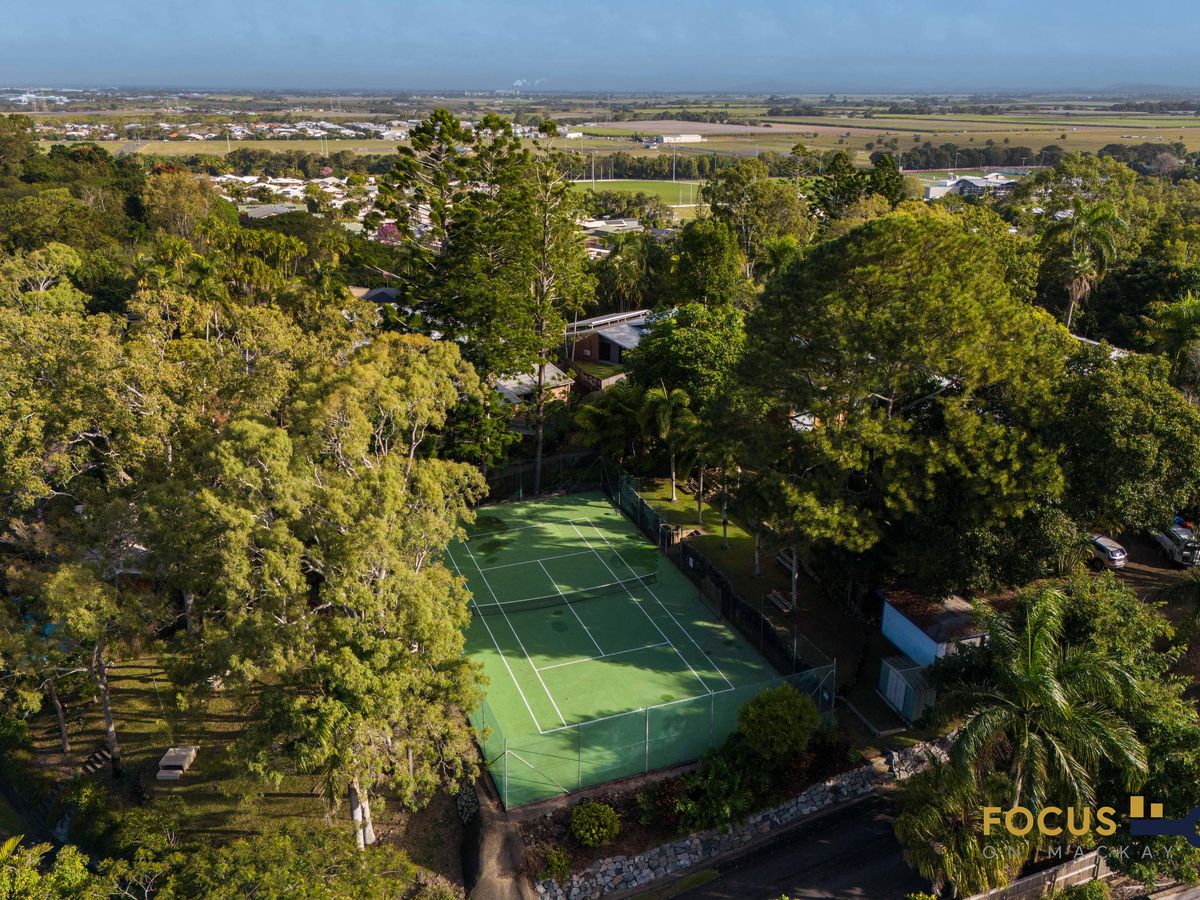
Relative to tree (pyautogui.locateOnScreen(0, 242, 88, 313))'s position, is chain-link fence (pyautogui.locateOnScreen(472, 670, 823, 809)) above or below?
below

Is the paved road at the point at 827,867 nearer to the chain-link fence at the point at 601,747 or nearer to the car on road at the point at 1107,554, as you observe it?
the chain-link fence at the point at 601,747

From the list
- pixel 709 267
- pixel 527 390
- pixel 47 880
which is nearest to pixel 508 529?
pixel 527 390

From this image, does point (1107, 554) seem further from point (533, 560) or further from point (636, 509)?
point (533, 560)

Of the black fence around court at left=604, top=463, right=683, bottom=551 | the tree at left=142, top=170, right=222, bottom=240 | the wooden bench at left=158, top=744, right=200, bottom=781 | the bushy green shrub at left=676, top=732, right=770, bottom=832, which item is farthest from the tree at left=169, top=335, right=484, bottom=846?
the tree at left=142, top=170, right=222, bottom=240

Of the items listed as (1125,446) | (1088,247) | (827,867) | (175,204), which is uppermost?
(175,204)

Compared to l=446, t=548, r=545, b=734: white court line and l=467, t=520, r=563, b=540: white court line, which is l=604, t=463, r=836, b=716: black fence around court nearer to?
l=467, t=520, r=563, b=540: white court line

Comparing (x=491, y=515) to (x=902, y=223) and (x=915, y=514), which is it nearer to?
(x=915, y=514)

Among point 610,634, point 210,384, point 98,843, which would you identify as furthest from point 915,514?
point 98,843
